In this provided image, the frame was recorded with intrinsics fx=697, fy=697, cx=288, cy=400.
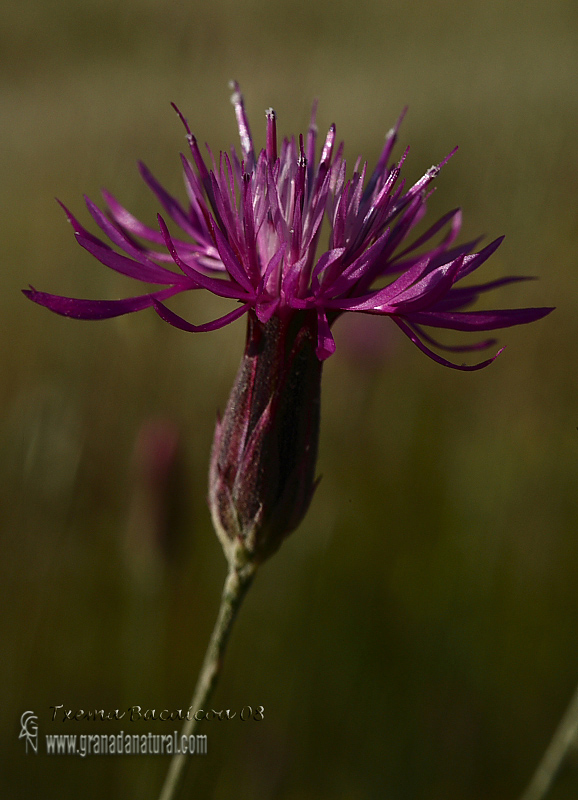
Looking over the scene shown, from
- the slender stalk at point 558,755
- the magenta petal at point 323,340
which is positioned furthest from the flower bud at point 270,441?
the slender stalk at point 558,755

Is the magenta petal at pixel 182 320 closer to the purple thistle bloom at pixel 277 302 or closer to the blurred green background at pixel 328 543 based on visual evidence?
the purple thistle bloom at pixel 277 302

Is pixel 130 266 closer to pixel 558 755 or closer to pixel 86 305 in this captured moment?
pixel 86 305

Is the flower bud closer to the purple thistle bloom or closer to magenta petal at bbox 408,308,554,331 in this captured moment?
the purple thistle bloom

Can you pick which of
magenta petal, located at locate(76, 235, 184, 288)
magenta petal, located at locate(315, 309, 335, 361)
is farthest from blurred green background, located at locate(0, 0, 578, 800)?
magenta petal, located at locate(315, 309, 335, 361)

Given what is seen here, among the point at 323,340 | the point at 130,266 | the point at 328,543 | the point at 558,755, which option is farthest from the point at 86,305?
the point at 328,543

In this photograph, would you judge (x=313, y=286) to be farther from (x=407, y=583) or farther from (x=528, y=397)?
(x=528, y=397)

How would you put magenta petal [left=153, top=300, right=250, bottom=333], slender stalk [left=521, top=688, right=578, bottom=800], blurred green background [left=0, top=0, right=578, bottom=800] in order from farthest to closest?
blurred green background [left=0, top=0, right=578, bottom=800]
slender stalk [left=521, top=688, right=578, bottom=800]
magenta petal [left=153, top=300, right=250, bottom=333]

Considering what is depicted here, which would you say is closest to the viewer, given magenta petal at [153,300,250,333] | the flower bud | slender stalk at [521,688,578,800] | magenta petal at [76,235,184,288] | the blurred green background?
magenta petal at [153,300,250,333]
